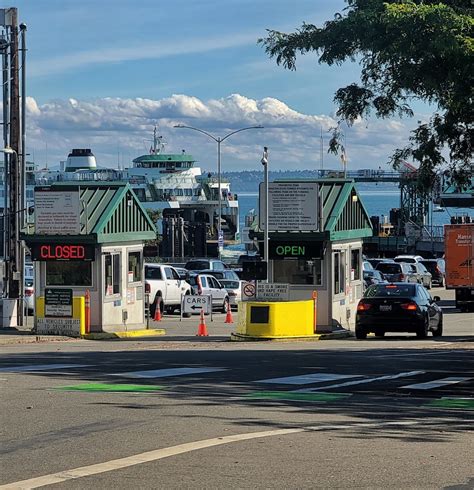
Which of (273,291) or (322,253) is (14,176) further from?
(322,253)

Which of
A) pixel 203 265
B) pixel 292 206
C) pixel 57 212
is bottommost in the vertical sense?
→ pixel 203 265

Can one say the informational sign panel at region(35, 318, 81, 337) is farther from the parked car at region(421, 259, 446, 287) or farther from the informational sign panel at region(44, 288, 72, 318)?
the parked car at region(421, 259, 446, 287)

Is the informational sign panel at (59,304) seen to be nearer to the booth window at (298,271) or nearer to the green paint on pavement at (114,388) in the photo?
the booth window at (298,271)

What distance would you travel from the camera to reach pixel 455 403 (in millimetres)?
13867

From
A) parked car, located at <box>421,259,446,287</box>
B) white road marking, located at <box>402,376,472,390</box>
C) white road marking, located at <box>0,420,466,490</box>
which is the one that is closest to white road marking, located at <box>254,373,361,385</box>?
white road marking, located at <box>402,376,472,390</box>

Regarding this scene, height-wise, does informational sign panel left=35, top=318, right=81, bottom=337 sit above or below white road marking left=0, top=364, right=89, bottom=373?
above

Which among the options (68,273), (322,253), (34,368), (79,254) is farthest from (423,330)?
(34,368)

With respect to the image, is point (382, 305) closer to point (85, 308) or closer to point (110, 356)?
point (85, 308)

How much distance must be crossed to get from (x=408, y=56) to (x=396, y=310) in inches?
464

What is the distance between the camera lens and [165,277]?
135 ft

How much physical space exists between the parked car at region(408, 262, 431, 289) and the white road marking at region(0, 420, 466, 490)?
4539cm

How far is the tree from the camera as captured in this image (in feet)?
A: 56.3

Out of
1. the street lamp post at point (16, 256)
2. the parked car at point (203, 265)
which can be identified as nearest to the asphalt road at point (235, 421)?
the street lamp post at point (16, 256)

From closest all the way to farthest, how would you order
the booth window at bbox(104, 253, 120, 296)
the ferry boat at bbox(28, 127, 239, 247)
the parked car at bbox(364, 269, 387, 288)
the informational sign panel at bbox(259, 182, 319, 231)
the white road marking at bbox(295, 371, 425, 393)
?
the white road marking at bbox(295, 371, 425, 393), the booth window at bbox(104, 253, 120, 296), the informational sign panel at bbox(259, 182, 319, 231), the parked car at bbox(364, 269, 387, 288), the ferry boat at bbox(28, 127, 239, 247)
